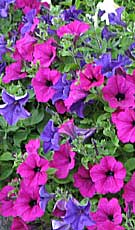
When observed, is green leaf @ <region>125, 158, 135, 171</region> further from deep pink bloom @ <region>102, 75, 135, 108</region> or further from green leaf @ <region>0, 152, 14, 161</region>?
green leaf @ <region>0, 152, 14, 161</region>

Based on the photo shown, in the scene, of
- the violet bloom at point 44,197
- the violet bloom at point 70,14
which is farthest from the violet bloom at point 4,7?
the violet bloom at point 44,197

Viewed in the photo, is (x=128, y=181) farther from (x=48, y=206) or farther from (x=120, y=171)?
(x=48, y=206)

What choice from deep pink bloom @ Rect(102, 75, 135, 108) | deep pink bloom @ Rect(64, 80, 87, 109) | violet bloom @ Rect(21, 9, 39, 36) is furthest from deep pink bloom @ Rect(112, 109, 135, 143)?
violet bloom @ Rect(21, 9, 39, 36)

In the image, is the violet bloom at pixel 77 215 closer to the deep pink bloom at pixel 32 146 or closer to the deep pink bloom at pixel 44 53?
the deep pink bloom at pixel 32 146

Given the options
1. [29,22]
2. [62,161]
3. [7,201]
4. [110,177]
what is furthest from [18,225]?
[29,22]

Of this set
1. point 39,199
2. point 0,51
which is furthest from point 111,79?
point 0,51

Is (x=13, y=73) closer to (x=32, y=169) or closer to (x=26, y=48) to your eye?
(x=26, y=48)

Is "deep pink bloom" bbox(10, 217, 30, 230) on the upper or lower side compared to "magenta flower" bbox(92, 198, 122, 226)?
lower

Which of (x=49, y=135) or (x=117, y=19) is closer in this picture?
(x=49, y=135)
